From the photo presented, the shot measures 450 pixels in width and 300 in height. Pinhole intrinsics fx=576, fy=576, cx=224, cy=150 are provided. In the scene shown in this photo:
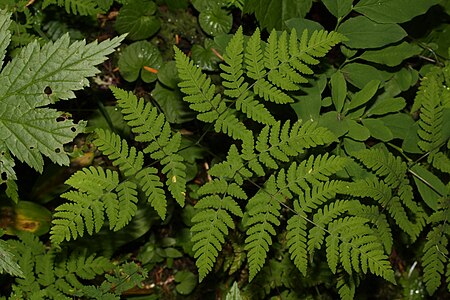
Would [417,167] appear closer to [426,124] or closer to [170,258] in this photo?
[426,124]

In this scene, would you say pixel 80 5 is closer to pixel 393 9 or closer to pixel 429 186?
pixel 393 9

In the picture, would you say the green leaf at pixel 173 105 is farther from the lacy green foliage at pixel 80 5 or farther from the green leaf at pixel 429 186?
the green leaf at pixel 429 186

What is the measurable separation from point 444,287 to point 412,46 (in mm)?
1526

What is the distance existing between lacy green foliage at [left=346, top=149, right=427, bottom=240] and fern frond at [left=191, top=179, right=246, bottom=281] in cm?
56

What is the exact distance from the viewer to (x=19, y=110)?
241 centimetres

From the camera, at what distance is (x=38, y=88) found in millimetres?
2406

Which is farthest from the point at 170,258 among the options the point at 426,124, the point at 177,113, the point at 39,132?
the point at 426,124

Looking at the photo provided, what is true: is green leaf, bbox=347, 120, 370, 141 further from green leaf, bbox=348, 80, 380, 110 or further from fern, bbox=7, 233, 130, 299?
fern, bbox=7, 233, 130, 299

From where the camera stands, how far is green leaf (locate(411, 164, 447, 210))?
2.82 meters

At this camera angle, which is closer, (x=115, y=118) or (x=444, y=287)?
(x=115, y=118)

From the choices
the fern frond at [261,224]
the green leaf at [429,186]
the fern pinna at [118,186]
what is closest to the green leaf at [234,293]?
the fern frond at [261,224]

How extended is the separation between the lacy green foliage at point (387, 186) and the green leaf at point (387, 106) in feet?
0.85

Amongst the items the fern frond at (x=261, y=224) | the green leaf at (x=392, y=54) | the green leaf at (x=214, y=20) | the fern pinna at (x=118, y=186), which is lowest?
the fern frond at (x=261, y=224)

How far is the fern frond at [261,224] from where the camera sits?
2.43 metres
